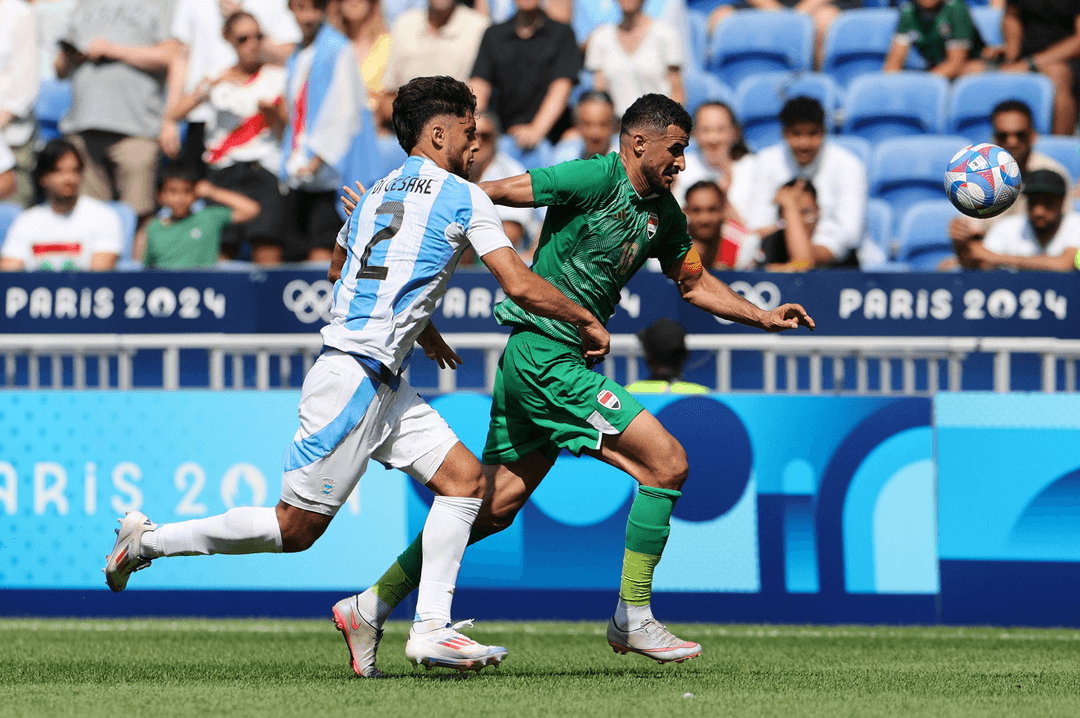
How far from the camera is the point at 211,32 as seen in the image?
12.0 m

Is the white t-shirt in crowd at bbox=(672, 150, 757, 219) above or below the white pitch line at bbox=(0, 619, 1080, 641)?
above

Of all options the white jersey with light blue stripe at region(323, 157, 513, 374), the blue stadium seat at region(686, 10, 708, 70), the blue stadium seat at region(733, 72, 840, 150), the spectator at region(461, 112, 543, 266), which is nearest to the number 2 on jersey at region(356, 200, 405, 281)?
the white jersey with light blue stripe at region(323, 157, 513, 374)

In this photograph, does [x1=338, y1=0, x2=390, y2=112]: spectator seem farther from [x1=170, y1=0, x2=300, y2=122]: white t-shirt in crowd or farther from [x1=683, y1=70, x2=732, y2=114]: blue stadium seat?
[x1=683, y1=70, x2=732, y2=114]: blue stadium seat

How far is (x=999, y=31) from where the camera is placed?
13289 mm

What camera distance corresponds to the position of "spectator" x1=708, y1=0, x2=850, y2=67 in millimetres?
13664

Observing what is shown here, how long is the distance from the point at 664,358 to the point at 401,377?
2.83 meters

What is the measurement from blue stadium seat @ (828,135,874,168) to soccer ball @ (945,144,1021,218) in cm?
491

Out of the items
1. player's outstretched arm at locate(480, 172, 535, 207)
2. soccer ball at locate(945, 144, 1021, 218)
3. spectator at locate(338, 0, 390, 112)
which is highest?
spectator at locate(338, 0, 390, 112)

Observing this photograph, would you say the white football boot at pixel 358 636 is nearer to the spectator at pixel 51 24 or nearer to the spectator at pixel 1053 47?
the spectator at pixel 1053 47

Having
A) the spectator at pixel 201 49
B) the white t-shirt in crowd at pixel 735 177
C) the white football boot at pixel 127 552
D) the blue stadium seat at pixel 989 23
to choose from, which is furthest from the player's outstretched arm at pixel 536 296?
the blue stadium seat at pixel 989 23

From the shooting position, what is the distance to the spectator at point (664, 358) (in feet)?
25.6

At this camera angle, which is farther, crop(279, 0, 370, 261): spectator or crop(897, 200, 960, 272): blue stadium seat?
crop(897, 200, 960, 272): blue stadium seat

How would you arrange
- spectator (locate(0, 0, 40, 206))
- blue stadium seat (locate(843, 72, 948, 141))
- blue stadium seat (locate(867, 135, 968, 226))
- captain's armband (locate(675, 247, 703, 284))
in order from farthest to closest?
blue stadium seat (locate(843, 72, 948, 141))
spectator (locate(0, 0, 40, 206))
blue stadium seat (locate(867, 135, 968, 226))
captain's armband (locate(675, 247, 703, 284))

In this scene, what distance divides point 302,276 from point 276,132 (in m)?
2.87
